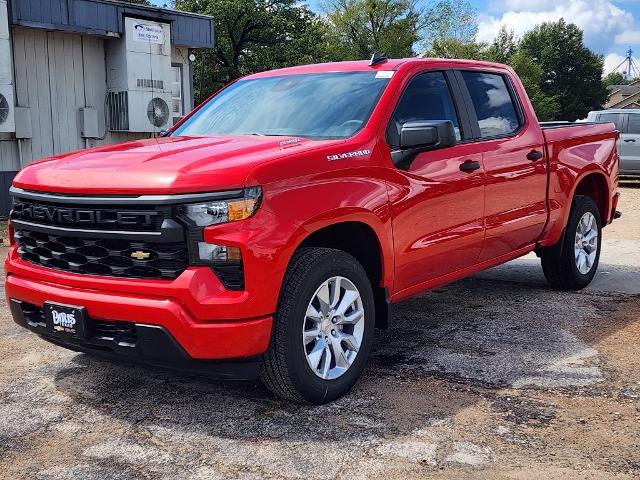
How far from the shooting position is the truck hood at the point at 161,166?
11.5 ft

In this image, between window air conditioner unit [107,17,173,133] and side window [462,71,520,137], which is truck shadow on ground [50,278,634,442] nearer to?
side window [462,71,520,137]

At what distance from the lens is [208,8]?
45.1m

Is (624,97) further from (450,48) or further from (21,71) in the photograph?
(21,71)

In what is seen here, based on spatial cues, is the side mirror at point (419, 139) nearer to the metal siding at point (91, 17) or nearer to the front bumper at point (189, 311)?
the front bumper at point (189, 311)

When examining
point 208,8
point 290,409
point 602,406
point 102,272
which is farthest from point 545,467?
point 208,8

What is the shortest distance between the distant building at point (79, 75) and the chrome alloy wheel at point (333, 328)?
9.62m

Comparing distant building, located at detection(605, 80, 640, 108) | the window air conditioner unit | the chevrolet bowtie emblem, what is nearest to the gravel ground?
the chevrolet bowtie emblem

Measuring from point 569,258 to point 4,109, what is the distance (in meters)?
9.21

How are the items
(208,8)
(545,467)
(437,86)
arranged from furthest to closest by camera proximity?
(208,8) → (437,86) → (545,467)

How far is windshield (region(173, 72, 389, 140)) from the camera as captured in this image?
4.53 m

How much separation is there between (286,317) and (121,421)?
1.00 m

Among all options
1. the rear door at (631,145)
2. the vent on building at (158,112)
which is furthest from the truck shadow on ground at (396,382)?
the rear door at (631,145)

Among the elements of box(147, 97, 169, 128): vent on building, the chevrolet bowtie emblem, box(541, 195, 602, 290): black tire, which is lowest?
box(541, 195, 602, 290): black tire

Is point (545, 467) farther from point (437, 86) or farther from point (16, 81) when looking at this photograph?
point (16, 81)
